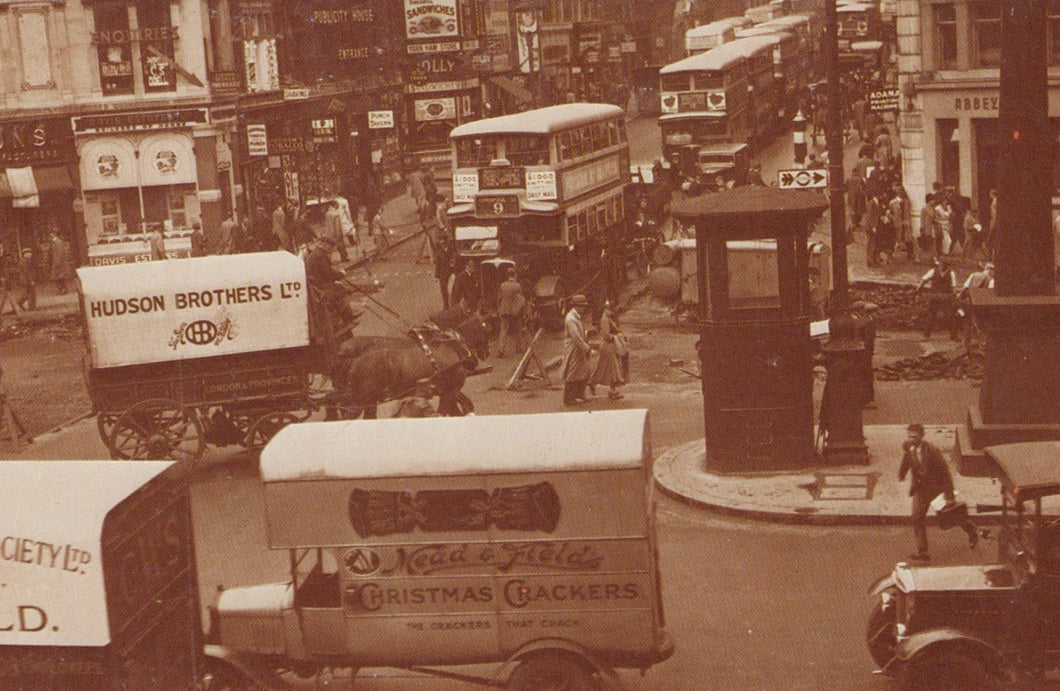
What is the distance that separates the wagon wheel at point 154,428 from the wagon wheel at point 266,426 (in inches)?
25.8

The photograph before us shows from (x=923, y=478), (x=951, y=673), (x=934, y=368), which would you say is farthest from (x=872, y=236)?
(x=951, y=673)

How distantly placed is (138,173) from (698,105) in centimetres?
1779

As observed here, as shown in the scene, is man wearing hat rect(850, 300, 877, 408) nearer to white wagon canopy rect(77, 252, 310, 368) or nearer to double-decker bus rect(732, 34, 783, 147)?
white wagon canopy rect(77, 252, 310, 368)

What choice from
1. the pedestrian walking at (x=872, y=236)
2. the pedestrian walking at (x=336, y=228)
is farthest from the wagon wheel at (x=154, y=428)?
the pedestrian walking at (x=336, y=228)

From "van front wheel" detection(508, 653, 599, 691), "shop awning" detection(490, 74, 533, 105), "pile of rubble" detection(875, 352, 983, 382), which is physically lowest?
"pile of rubble" detection(875, 352, 983, 382)

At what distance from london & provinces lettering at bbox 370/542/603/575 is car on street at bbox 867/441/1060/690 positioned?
2458 mm

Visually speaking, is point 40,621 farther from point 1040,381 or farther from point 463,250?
point 463,250

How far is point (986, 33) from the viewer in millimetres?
37500

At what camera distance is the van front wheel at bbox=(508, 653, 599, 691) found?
1193cm

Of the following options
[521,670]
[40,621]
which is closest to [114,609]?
[40,621]

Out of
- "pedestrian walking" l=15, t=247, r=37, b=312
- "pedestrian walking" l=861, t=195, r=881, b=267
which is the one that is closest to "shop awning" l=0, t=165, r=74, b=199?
"pedestrian walking" l=15, t=247, r=37, b=312

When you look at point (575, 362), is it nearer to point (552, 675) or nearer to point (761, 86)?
point (552, 675)

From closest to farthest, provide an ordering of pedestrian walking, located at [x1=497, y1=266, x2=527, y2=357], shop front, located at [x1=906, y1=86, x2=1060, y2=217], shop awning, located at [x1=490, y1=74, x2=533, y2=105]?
pedestrian walking, located at [x1=497, y1=266, x2=527, y2=357] → shop front, located at [x1=906, y1=86, x2=1060, y2=217] → shop awning, located at [x1=490, y1=74, x2=533, y2=105]

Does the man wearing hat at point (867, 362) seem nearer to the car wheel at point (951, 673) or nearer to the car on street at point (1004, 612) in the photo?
the car on street at point (1004, 612)
